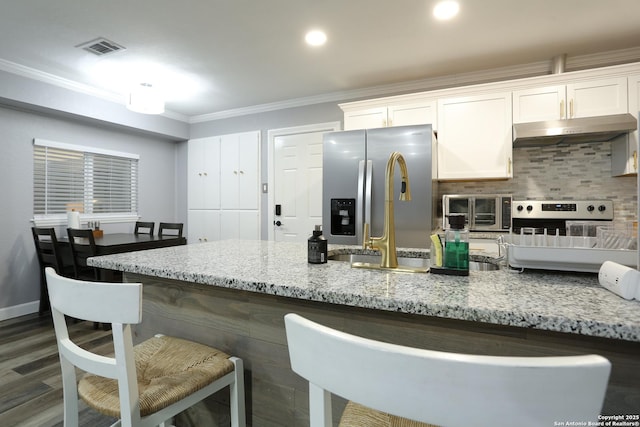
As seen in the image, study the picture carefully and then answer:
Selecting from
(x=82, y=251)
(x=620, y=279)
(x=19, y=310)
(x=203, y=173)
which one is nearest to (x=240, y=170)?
(x=203, y=173)

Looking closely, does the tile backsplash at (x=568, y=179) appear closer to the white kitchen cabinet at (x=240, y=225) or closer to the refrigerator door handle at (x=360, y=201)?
the refrigerator door handle at (x=360, y=201)

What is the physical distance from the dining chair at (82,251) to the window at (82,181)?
0.71 metres

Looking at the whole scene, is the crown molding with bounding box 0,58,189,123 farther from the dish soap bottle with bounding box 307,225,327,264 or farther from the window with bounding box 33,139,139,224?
the dish soap bottle with bounding box 307,225,327,264

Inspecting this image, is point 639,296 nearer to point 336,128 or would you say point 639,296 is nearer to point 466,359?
point 466,359

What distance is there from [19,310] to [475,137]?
4.75 m

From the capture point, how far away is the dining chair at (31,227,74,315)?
326 cm

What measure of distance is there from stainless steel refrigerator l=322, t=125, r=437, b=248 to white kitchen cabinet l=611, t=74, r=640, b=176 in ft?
4.58

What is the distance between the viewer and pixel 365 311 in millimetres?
1006

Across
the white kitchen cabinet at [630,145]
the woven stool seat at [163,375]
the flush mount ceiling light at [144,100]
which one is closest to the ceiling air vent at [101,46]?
the flush mount ceiling light at [144,100]

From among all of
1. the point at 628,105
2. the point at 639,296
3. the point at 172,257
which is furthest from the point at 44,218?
the point at 628,105

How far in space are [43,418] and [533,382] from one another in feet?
7.77

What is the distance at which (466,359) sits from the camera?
42cm

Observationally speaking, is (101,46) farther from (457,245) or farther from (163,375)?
(457,245)

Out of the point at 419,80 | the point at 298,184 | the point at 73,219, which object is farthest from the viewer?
the point at 298,184
